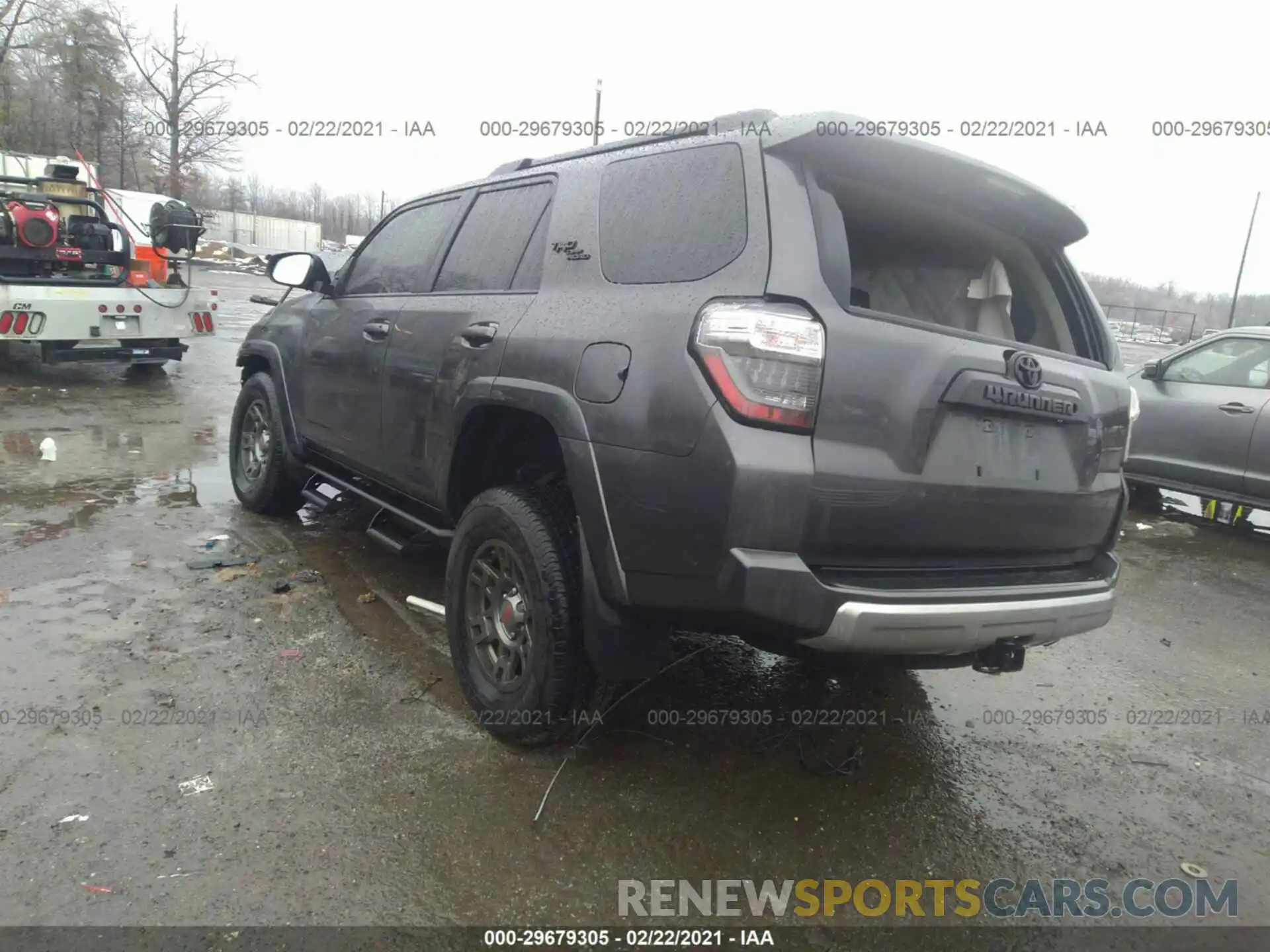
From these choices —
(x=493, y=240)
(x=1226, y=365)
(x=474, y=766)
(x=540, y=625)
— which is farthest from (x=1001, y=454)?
(x=1226, y=365)

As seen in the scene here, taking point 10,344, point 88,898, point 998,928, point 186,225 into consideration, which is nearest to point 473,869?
point 88,898

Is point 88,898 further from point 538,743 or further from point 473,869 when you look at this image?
point 538,743

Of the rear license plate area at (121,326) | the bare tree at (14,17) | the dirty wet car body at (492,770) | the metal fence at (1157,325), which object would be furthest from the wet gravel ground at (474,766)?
the metal fence at (1157,325)

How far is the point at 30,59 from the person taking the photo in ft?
103

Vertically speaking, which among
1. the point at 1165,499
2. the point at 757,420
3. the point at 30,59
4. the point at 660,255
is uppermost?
the point at 30,59

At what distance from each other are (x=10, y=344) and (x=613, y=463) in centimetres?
1147

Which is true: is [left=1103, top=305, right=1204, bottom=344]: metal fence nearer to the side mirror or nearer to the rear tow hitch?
the side mirror

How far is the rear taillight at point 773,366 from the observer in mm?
2127

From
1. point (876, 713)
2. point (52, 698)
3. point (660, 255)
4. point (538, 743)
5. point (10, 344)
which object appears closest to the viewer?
point (660, 255)

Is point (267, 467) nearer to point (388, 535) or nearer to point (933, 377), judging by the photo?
point (388, 535)

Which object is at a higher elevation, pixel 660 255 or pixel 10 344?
pixel 660 255

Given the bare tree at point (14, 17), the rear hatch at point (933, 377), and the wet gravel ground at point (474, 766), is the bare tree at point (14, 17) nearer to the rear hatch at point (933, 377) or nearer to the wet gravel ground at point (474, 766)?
the wet gravel ground at point (474, 766)

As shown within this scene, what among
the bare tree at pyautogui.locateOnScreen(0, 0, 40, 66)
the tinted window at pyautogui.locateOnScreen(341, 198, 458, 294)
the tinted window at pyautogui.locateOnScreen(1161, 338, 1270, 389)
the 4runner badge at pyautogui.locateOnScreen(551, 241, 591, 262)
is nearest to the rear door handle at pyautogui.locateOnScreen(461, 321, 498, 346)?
the 4runner badge at pyautogui.locateOnScreen(551, 241, 591, 262)

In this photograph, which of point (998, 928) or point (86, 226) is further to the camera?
point (86, 226)
